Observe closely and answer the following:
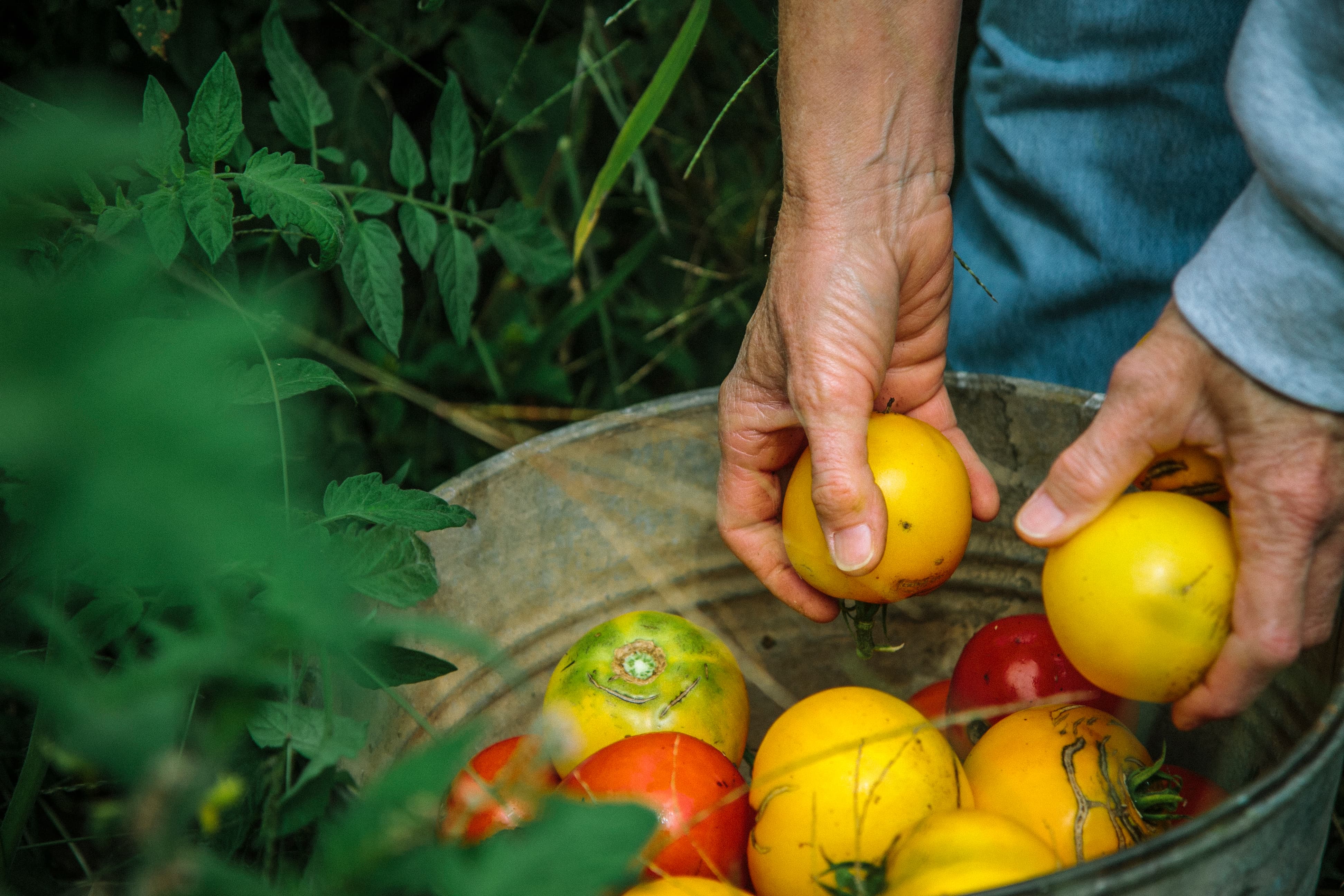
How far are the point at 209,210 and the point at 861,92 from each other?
0.76m

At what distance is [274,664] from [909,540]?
2.18 feet

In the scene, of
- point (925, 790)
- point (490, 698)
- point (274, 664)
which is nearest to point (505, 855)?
point (274, 664)

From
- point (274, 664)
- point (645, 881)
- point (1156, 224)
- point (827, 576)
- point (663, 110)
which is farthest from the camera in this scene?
point (663, 110)

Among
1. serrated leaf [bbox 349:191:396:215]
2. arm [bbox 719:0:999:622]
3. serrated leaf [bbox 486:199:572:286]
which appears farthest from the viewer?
serrated leaf [bbox 486:199:572:286]

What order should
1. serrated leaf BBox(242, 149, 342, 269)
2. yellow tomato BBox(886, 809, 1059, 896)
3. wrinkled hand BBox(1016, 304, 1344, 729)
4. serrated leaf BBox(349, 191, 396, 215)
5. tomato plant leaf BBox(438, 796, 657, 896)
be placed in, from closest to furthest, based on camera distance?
tomato plant leaf BBox(438, 796, 657, 896), yellow tomato BBox(886, 809, 1059, 896), wrinkled hand BBox(1016, 304, 1344, 729), serrated leaf BBox(242, 149, 342, 269), serrated leaf BBox(349, 191, 396, 215)

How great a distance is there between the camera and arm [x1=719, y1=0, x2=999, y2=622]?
111cm

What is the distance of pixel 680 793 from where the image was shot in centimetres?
103

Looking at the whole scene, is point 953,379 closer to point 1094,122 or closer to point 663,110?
point 1094,122

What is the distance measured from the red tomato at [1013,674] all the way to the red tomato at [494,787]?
0.53 meters

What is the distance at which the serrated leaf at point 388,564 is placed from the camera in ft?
3.07

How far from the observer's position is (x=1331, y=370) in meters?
0.89

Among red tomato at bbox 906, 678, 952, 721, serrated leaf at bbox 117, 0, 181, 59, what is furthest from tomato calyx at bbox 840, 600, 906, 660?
serrated leaf at bbox 117, 0, 181, 59

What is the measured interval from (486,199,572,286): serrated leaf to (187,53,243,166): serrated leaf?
0.47 meters

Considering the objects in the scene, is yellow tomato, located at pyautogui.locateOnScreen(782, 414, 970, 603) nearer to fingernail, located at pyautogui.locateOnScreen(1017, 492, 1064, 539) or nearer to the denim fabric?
fingernail, located at pyautogui.locateOnScreen(1017, 492, 1064, 539)
